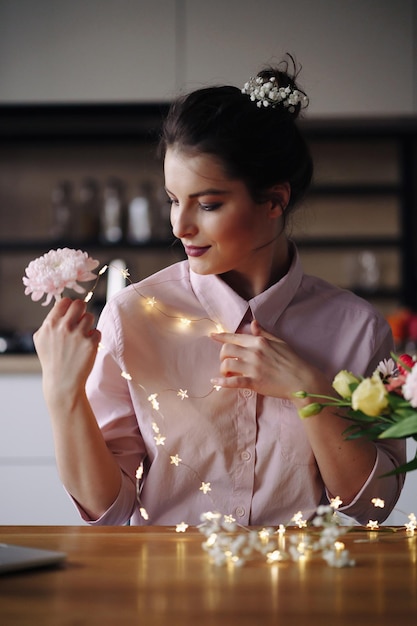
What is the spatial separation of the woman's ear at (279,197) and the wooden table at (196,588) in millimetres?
614

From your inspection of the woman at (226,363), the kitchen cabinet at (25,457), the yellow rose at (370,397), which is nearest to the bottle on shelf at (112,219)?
the kitchen cabinet at (25,457)

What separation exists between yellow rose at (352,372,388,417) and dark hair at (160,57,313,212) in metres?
0.57

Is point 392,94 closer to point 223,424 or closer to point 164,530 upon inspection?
point 223,424

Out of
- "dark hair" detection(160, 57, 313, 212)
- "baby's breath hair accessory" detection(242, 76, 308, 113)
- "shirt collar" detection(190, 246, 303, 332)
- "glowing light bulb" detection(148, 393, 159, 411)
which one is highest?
"baby's breath hair accessory" detection(242, 76, 308, 113)

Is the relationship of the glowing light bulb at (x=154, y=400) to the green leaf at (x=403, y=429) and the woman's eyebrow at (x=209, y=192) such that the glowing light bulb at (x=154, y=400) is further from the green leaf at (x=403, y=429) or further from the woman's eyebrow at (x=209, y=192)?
the green leaf at (x=403, y=429)

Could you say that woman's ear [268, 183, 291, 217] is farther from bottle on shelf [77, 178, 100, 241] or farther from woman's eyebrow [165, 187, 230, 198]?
bottle on shelf [77, 178, 100, 241]

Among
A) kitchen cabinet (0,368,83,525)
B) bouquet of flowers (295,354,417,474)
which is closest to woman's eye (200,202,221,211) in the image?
bouquet of flowers (295,354,417,474)

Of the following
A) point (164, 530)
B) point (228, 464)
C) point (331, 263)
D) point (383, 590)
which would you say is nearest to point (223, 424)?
point (228, 464)

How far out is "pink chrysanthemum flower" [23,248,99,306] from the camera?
1235mm

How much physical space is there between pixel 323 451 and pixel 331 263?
2840 millimetres

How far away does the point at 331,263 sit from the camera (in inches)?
163

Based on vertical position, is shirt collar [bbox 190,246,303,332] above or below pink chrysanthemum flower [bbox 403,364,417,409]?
below

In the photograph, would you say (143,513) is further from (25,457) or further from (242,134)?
(25,457)

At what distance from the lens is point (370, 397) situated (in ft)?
3.08
